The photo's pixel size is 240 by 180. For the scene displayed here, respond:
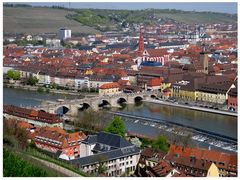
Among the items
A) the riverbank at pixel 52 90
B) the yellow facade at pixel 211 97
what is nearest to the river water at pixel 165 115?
the riverbank at pixel 52 90

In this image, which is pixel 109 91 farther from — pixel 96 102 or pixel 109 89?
pixel 96 102

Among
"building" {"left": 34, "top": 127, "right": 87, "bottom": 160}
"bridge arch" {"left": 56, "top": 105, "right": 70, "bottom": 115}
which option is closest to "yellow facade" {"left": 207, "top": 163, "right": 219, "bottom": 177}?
"building" {"left": 34, "top": 127, "right": 87, "bottom": 160}

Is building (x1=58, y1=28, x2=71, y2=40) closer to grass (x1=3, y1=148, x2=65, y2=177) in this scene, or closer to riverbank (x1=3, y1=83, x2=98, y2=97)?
riverbank (x1=3, y1=83, x2=98, y2=97)

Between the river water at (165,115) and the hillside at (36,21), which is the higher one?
the hillside at (36,21)

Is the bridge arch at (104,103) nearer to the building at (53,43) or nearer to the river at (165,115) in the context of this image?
the river at (165,115)

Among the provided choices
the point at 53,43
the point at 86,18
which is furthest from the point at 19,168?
the point at 86,18

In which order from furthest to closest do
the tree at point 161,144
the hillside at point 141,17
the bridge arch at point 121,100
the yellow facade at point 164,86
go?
the hillside at point 141,17 → the yellow facade at point 164,86 → the bridge arch at point 121,100 → the tree at point 161,144
